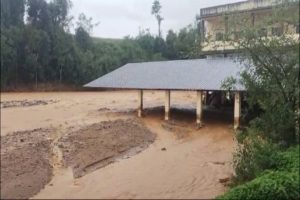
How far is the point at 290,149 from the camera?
33.8 ft

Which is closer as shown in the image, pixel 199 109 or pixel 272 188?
pixel 272 188

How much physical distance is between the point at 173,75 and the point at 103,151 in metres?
7.93

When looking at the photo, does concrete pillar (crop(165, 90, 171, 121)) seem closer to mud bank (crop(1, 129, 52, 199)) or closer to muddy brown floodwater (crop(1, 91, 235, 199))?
muddy brown floodwater (crop(1, 91, 235, 199))

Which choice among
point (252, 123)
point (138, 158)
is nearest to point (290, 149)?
point (252, 123)

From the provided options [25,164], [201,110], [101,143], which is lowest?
[101,143]

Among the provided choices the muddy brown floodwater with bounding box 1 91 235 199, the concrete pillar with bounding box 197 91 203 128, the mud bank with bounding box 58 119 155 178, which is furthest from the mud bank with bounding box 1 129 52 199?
the concrete pillar with bounding box 197 91 203 128

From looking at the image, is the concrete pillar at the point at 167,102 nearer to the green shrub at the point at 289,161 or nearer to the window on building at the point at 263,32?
the window on building at the point at 263,32

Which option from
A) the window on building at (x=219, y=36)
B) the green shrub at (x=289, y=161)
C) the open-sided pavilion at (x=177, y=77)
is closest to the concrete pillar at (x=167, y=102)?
the open-sided pavilion at (x=177, y=77)

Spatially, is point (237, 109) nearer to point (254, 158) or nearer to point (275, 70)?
point (275, 70)

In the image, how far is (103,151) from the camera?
42.3 ft

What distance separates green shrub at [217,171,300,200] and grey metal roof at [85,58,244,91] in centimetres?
848

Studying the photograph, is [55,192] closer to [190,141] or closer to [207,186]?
[207,186]

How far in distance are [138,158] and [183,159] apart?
1.41 metres

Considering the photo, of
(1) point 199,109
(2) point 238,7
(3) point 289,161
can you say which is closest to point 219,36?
(3) point 289,161
